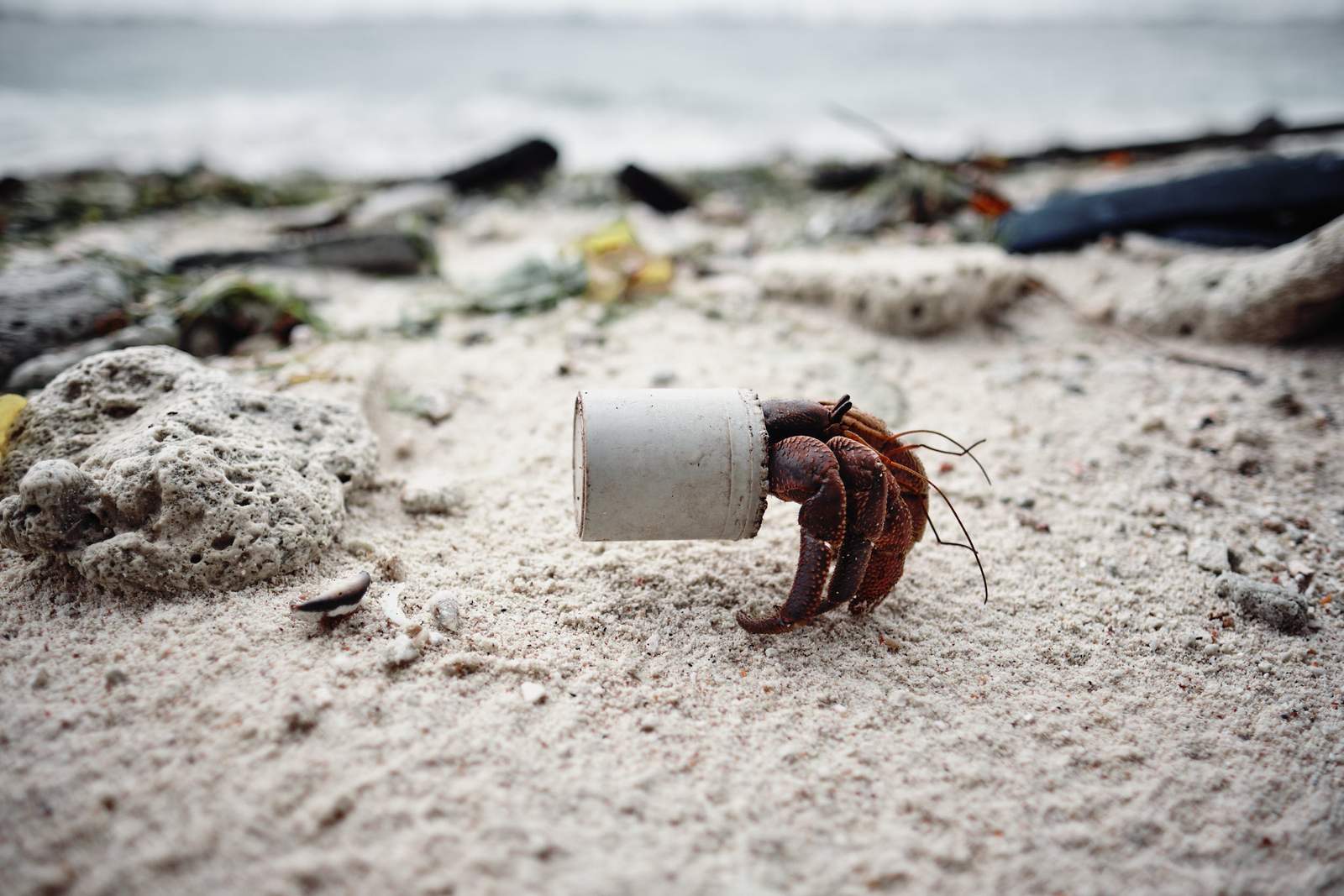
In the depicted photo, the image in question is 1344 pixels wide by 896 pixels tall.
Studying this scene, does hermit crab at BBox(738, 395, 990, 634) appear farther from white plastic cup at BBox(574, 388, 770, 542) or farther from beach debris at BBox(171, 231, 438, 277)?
beach debris at BBox(171, 231, 438, 277)

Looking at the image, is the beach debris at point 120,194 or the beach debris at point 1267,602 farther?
the beach debris at point 120,194

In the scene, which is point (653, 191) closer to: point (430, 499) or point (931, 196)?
point (931, 196)

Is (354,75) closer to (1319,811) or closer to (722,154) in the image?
(722,154)

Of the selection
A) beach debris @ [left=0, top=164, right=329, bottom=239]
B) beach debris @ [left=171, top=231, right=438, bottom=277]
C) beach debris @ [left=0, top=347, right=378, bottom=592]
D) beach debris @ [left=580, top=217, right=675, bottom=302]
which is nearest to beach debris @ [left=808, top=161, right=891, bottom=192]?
beach debris @ [left=580, top=217, right=675, bottom=302]

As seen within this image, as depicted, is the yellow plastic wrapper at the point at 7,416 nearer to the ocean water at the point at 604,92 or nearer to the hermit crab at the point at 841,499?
the hermit crab at the point at 841,499

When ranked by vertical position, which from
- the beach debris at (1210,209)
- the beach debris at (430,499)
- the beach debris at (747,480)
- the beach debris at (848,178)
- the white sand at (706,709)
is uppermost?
the beach debris at (848,178)

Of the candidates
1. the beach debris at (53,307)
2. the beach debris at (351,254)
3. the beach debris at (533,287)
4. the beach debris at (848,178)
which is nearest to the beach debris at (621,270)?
the beach debris at (533,287)

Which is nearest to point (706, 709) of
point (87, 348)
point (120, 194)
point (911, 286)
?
point (911, 286)
